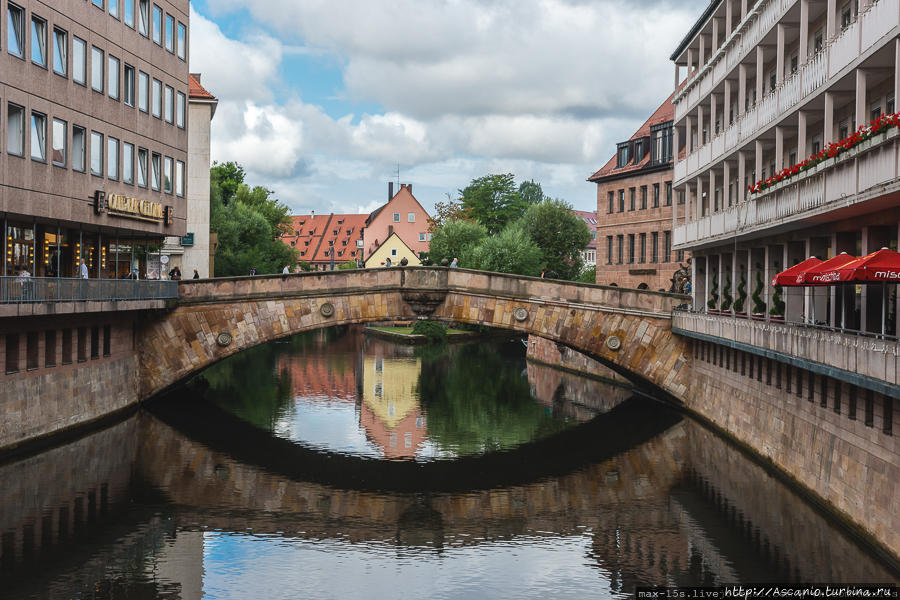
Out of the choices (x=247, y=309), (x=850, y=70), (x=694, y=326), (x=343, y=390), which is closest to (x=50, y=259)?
(x=247, y=309)

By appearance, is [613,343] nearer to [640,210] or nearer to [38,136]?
[38,136]

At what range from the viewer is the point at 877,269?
16109 mm

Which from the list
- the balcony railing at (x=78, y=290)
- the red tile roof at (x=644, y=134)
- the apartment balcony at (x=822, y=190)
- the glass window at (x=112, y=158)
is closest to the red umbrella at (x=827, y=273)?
the apartment balcony at (x=822, y=190)

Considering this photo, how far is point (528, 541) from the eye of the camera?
20.2m

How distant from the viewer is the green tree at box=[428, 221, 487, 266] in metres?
82.0

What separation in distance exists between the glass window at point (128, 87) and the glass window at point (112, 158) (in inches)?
66.5

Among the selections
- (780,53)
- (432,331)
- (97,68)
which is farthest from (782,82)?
(432,331)

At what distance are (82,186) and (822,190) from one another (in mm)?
21881

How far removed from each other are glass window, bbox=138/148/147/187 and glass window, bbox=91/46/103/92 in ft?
13.1

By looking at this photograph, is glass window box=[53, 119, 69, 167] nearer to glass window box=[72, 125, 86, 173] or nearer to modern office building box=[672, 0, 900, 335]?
glass window box=[72, 125, 86, 173]

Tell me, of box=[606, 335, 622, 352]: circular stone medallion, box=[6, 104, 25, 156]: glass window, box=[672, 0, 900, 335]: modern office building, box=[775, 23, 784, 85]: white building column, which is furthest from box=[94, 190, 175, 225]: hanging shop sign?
box=[775, 23, 784, 85]: white building column

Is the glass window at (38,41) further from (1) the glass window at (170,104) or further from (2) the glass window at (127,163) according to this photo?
(1) the glass window at (170,104)

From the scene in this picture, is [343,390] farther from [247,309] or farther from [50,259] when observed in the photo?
[50,259]

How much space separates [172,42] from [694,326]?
884 inches
